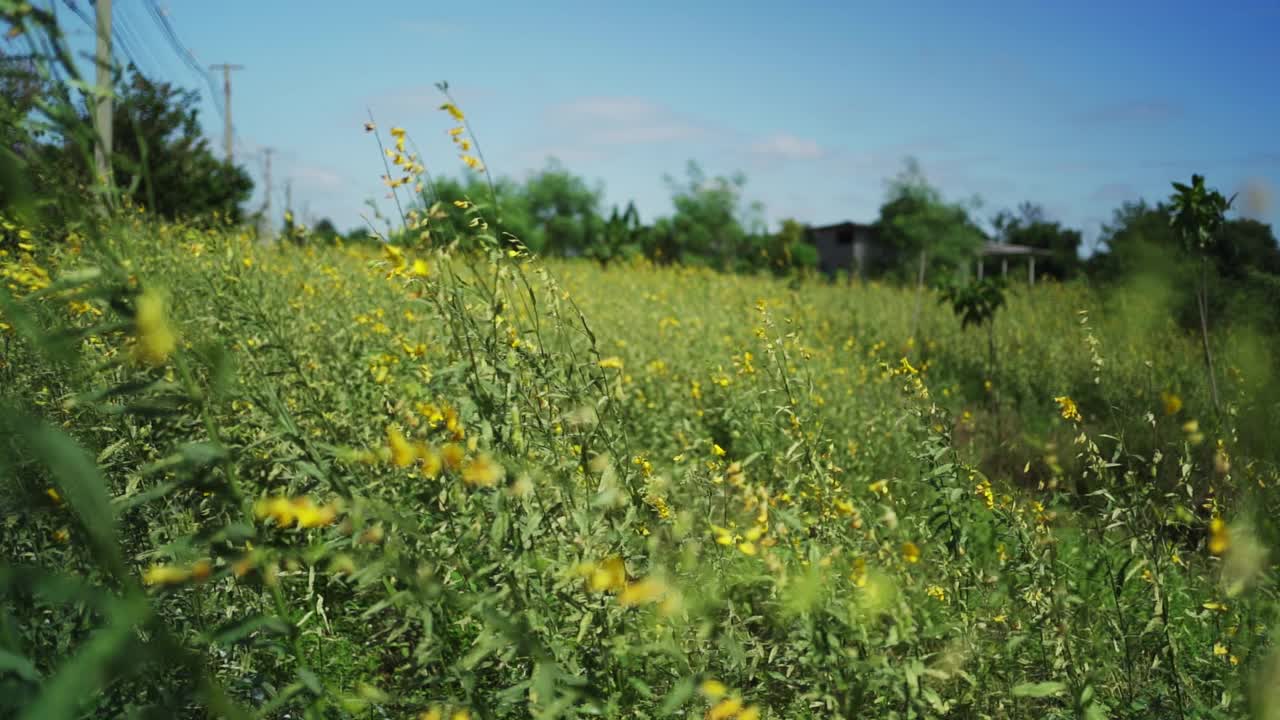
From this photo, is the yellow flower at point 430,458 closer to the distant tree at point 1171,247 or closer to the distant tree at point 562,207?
the distant tree at point 1171,247

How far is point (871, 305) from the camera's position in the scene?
11609mm

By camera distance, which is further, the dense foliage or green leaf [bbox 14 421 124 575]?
the dense foliage

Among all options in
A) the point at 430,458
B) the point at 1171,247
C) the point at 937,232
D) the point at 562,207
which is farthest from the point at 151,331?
the point at 562,207

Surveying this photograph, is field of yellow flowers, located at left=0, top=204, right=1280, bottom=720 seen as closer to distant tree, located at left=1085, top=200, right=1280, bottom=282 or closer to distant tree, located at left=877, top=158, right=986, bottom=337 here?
distant tree, located at left=1085, top=200, right=1280, bottom=282

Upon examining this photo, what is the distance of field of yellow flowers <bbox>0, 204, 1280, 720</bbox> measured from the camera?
1.21m

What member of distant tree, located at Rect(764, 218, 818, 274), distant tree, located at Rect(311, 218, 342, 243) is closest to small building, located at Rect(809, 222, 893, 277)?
distant tree, located at Rect(764, 218, 818, 274)

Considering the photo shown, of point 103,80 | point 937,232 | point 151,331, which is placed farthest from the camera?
point 937,232

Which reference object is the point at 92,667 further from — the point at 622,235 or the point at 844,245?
the point at 844,245

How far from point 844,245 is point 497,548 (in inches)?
1939

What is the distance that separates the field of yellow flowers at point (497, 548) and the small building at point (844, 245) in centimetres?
4329

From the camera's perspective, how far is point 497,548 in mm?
1467

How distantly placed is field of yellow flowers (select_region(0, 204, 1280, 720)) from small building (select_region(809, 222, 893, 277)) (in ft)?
142

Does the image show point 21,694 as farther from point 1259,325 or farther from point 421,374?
point 1259,325

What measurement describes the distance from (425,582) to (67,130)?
81cm
